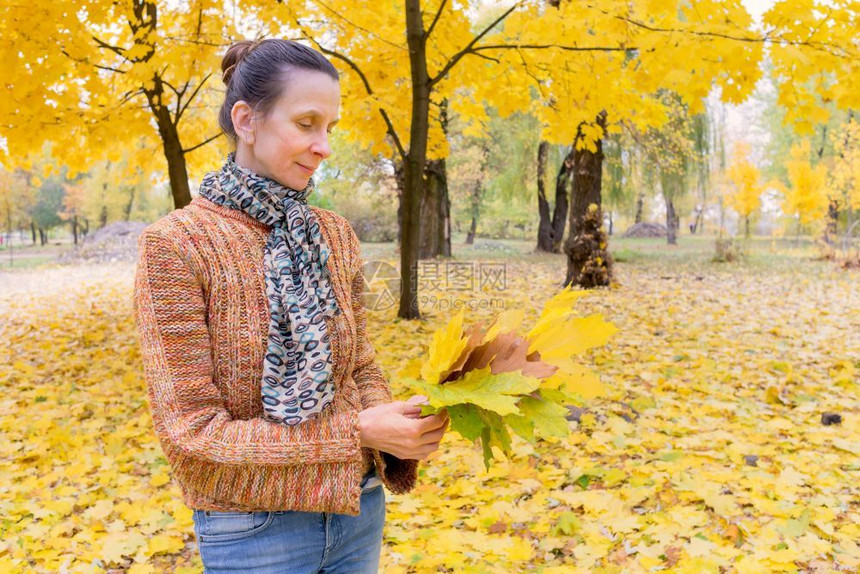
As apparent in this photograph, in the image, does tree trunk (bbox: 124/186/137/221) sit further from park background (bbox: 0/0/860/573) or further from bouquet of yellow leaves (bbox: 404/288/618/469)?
bouquet of yellow leaves (bbox: 404/288/618/469)

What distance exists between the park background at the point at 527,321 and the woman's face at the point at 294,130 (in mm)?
711

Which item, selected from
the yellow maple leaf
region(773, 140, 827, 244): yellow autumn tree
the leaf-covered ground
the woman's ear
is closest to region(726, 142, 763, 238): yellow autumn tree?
region(773, 140, 827, 244): yellow autumn tree

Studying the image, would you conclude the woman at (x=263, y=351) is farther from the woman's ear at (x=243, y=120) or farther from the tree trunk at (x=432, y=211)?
the tree trunk at (x=432, y=211)

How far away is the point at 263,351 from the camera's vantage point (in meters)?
1.09

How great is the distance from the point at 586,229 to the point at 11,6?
25.0 feet

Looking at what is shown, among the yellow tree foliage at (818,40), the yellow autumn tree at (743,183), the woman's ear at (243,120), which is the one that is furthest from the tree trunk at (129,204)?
the woman's ear at (243,120)

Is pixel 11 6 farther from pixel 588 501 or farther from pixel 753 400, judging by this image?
pixel 753 400

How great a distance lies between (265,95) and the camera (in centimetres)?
110

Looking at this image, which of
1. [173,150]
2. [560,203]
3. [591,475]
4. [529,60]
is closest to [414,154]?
[529,60]

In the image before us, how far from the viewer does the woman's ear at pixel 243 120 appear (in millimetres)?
1118

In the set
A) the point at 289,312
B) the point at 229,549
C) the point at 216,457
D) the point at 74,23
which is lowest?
the point at 229,549

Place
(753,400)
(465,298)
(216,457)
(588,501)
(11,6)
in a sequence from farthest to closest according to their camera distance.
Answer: (465,298), (11,6), (753,400), (588,501), (216,457)

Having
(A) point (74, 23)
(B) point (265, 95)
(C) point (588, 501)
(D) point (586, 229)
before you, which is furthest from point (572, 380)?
(D) point (586, 229)

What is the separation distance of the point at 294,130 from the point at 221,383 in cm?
47
